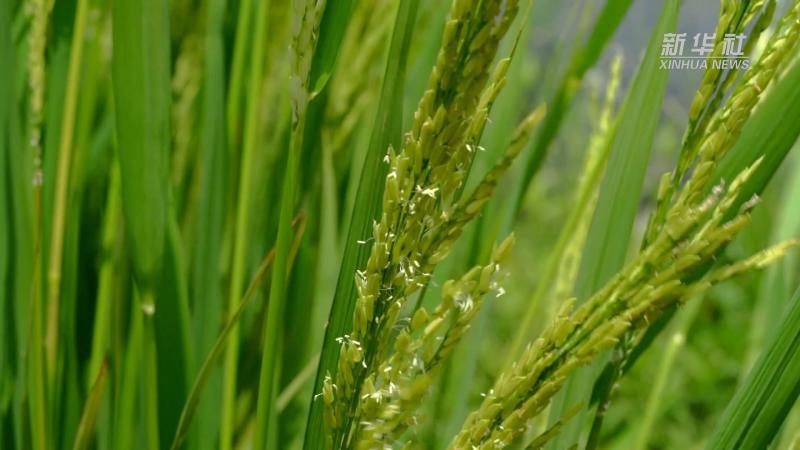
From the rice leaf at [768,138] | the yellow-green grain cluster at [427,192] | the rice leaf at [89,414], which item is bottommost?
the rice leaf at [89,414]

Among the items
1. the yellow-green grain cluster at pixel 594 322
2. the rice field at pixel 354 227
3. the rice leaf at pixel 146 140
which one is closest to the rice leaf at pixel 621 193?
the rice field at pixel 354 227

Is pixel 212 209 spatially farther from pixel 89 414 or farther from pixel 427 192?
pixel 427 192

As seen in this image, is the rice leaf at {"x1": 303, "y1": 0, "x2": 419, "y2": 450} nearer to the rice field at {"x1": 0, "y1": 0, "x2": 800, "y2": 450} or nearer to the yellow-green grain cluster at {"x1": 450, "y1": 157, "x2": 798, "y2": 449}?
the rice field at {"x1": 0, "y1": 0, "x2": 800, "y2": 450}

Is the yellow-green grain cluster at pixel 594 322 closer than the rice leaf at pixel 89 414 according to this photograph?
Yes

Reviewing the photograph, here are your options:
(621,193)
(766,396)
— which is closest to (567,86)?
(621,193)

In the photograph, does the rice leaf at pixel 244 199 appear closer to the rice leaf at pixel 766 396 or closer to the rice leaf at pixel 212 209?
the rice leaf at pixel 212 209

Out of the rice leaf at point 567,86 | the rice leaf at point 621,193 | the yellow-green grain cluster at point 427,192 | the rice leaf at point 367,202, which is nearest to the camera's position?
the yellow-green grain cluster at point 427,192

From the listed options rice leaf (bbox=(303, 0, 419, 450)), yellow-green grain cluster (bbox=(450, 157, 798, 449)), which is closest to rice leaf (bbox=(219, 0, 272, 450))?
rice leaf (bbox=(303, 0, 419, 450))

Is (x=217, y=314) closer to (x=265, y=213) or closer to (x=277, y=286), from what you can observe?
(x=265, y=213)

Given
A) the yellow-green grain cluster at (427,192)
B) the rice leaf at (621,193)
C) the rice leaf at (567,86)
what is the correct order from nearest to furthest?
the yellow-green grain cluster at (427,192) → the rice leaf at (621,193) → the rice leaf at (567,86)
